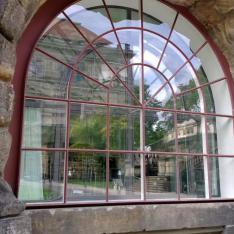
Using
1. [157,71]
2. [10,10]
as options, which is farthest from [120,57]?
[10,10]

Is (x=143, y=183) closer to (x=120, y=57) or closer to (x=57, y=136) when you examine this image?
(x=57, y=136)

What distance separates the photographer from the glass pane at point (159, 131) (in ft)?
9.12

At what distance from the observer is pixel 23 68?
2369mm

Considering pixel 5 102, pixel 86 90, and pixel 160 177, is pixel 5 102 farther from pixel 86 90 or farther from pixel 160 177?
pixel 160 177

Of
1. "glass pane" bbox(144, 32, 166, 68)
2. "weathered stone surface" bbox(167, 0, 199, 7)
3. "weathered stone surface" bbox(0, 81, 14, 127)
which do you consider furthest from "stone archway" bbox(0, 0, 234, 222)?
"weathered stone surface" bbox(167, 0, 199, 7)

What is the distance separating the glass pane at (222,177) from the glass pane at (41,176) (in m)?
1.37

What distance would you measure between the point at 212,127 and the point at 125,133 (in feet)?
2.89

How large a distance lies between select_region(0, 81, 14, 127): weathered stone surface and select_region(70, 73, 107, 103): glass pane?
2.68 feet

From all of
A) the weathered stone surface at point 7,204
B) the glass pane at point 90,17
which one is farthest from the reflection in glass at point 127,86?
the weathered stone surface at point 7,204

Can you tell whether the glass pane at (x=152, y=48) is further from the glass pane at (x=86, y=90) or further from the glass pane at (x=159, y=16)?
the glass pane at (x=86, y=90)

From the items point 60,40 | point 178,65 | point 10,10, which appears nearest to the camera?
point 10,10

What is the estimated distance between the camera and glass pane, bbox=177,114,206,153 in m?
2.89

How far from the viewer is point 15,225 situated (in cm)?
163

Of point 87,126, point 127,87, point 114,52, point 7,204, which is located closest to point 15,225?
point 7,204
